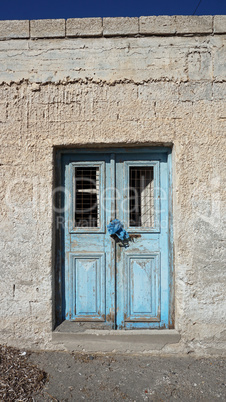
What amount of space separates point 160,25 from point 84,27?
0.79 m

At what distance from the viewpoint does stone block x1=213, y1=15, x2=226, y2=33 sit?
286 cm

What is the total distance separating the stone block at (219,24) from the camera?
2857 mm

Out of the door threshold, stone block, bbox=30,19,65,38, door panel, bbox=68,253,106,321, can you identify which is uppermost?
stone block, bbox=30,19,65,38

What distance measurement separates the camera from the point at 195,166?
112 inches

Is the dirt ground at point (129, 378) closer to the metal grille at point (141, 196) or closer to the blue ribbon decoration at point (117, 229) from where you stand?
the blue ribbon decoration at point (117, 229)

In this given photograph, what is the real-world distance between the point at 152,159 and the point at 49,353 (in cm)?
229

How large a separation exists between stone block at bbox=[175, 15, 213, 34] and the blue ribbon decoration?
2.08m

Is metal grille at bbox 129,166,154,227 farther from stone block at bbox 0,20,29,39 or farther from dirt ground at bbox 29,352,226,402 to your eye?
stone block at bbox 0,20,29,39

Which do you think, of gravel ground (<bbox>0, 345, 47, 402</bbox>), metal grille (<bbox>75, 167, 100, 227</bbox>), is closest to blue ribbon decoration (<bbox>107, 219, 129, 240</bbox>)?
metal grille (<bbox>75, 167, 100, 227</bbox>)

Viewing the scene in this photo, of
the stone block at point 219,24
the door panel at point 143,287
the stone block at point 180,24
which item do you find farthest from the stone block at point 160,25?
the door panel at point 143,287

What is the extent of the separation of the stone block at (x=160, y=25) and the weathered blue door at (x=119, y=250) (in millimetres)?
1211

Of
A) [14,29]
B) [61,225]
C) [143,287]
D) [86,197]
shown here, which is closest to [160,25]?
[14,29]

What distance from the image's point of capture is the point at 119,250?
3.04m

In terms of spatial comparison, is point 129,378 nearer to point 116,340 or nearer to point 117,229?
point 116,340
